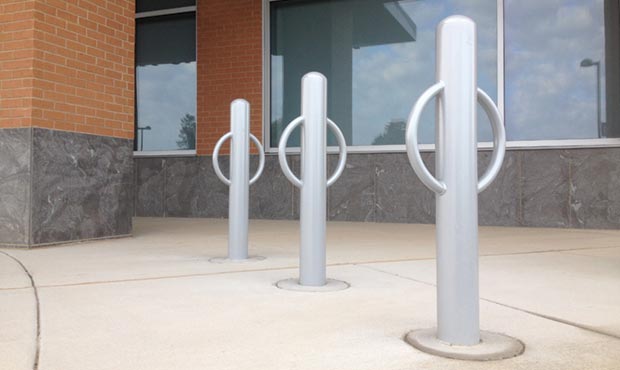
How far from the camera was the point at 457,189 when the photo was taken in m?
1.77

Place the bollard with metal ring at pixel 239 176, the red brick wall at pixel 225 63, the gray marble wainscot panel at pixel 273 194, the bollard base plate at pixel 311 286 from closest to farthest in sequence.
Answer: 1. the bollard base plate at pixel 311 286
2. the bollard with metal ring at pixel 239 176
3. the gray marble wainscot panel at pixel 273 194
4. the red brick wall at pixel 225 63

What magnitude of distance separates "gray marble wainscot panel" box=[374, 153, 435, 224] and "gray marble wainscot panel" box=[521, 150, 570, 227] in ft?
3.57

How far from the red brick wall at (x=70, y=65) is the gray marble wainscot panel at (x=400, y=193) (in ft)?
10.9

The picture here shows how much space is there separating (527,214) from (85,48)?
5009 mm

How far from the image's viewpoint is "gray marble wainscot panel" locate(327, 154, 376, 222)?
7.44m

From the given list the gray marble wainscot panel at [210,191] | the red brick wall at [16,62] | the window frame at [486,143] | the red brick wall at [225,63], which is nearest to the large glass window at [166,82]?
the red brick wall at [225,63]

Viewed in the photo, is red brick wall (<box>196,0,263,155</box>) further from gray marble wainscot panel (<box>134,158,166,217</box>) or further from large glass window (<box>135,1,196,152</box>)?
gray marble wainscot panel (<box>134,158,166,217</box>)

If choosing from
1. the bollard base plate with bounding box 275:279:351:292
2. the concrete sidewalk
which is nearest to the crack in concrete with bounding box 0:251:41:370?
the concrete sidewalk

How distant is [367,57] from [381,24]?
47 centimetres

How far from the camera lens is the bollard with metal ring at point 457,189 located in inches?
69.6

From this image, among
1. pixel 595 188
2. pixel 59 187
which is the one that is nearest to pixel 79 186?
pixel 59 187

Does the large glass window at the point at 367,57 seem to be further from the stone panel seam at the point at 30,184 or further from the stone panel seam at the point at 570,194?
the stone panel seam at the point at 30,184

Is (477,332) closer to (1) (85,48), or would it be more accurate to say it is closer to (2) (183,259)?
(2) (183,259)

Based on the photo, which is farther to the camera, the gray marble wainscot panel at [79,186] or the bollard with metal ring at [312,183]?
the gray marble wainscot panel at [79,186]
